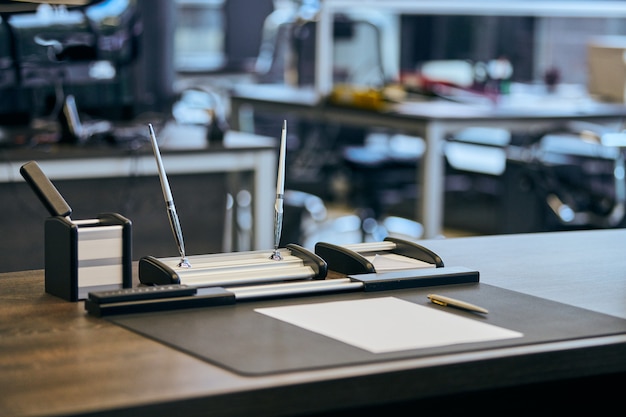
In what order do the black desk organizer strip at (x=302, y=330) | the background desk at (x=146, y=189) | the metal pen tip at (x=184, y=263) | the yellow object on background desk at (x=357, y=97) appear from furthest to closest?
the yellow object on background desk at (x=357, y=97), the background desk at (x=146, y=189), the metal pen tip at (x=184, y=263), the black desk organizer strip at (x=302, y=330)

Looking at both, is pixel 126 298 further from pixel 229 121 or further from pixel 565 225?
pixel 229 121

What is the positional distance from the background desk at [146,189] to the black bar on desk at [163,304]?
2030mm

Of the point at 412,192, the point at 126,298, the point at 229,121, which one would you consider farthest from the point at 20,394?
the point at 412,192

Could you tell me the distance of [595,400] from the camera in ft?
5.00

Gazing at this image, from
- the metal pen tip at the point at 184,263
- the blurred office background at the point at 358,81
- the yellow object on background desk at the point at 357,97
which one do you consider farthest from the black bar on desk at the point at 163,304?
the yellow object on background desk at the point at 357,97

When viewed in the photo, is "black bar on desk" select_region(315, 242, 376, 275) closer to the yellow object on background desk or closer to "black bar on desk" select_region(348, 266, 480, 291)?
"black bar on desk" select_region(348, 266, 480, 291)

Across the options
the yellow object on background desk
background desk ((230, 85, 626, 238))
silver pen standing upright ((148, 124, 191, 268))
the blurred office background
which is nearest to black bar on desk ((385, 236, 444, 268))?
silver pen standing upright ((148, 124, 191, 268))

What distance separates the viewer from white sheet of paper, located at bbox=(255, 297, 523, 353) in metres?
1.24

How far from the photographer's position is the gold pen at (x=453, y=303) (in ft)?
4.55

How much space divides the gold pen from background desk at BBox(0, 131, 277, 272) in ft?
6.84

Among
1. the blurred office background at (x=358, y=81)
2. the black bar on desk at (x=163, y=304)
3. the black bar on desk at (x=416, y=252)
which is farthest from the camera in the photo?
the blurred office background at (x=358, y=81)

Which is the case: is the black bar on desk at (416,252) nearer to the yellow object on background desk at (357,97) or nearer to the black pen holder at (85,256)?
the black pen holder at (85,256)

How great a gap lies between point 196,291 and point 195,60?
6.45 m

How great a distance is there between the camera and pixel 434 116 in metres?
4.29
